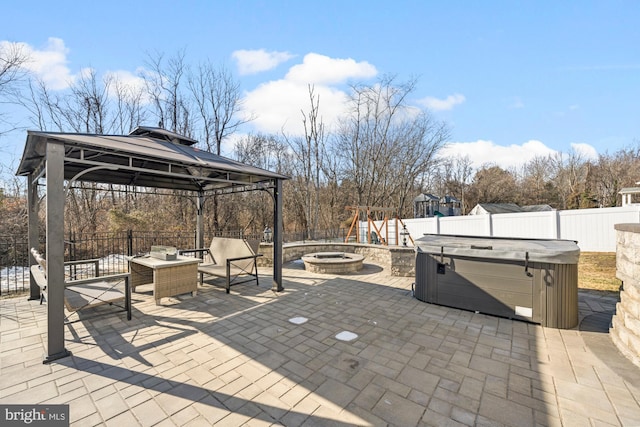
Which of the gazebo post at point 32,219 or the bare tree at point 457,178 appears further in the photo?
the bare tree at point 457,178

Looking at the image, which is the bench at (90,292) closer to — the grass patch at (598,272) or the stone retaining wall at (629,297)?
the stone retaining wall at (629,297)

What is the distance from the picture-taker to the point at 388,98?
60.9ft

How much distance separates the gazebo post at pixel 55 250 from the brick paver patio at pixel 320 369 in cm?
23

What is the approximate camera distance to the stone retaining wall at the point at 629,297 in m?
2.79

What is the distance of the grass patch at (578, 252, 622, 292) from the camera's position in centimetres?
566

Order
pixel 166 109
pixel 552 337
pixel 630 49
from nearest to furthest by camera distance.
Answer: pixel 552 337, pixel 630 49, pixel 166 109

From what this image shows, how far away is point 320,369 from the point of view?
2660mm

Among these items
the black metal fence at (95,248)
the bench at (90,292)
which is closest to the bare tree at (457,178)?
the black metal fence at (95,248)

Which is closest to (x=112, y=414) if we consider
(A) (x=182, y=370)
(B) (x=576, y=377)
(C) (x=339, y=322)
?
(A) (x=182, y=370)

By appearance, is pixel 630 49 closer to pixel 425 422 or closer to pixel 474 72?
pixel 474 72

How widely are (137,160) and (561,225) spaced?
13.0 metres

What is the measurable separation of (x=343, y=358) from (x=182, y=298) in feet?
11.8

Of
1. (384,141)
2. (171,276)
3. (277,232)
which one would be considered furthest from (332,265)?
(384,141)

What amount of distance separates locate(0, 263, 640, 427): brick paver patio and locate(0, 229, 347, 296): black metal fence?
2.58m
